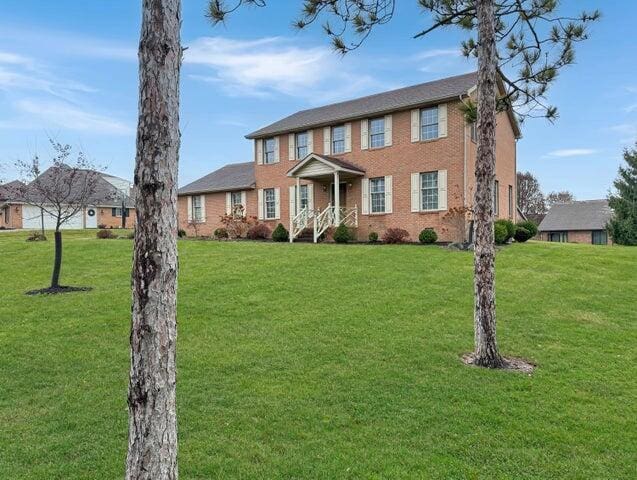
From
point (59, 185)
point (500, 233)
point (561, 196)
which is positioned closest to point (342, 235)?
point (500, 233)

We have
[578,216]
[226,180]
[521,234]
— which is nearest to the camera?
[521,234]

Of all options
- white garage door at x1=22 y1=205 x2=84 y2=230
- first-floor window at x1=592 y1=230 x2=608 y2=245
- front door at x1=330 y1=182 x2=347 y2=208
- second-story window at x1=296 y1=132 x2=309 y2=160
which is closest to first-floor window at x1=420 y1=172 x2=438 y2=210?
front door at x1=330 y1=182 x2=347 y2=208

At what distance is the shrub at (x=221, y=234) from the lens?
22861mm

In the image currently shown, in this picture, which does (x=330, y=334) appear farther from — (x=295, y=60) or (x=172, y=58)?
(x=295, y=60)

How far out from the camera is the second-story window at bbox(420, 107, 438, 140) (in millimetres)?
17500

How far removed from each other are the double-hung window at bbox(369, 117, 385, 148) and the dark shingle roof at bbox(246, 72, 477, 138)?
17.7 inches

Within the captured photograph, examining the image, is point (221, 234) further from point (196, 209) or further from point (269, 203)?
point (196, 209)

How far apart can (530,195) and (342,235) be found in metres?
43.3

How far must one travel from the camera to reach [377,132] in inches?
755

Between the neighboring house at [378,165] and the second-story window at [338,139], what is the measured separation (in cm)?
5

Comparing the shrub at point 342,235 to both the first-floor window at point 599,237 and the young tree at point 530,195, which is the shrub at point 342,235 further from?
the young tree at point 530,195

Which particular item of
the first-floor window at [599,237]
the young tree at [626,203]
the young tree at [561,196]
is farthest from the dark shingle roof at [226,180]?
the young tree at [561,196]

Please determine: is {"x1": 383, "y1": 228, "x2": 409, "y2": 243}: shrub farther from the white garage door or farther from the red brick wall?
the red brick wall

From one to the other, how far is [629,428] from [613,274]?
867 cm
